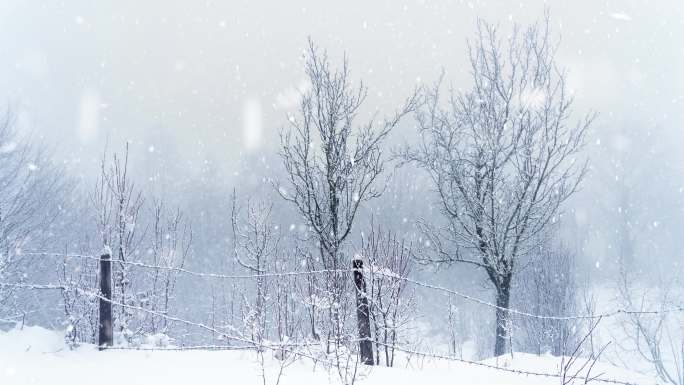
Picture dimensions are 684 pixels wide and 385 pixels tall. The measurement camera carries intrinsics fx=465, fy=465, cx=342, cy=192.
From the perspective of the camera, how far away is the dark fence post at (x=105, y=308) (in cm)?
616

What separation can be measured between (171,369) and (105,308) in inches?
65.7

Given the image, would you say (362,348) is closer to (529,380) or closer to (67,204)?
(529,380)

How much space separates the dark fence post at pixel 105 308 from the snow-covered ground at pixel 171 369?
0.18m

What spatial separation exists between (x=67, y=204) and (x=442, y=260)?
22.9m

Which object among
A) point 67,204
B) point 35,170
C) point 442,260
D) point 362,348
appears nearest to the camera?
point 362,348

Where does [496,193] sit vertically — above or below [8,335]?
above

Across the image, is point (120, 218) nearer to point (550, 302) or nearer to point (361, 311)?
point (361, 311)

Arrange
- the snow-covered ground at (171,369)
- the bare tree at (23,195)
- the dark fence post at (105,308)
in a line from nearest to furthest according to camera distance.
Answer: the snow-covered ground at (171,369) < the dark fence post at (105,308) < the bare tree at (23,195)

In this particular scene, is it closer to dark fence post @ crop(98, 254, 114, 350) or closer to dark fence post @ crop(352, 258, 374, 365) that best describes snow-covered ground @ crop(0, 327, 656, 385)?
dark fence post @ crop(98, 254, 114, 350)

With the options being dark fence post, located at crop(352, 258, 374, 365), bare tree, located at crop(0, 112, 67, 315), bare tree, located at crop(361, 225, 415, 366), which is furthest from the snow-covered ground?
bare tree, located at crop(0, 112, 67, 315)

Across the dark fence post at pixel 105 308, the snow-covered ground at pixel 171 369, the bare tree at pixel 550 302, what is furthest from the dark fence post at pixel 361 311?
the bare tree at pixel 550 302

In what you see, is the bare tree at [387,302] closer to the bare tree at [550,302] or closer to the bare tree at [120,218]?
the bare tree at [120,218]

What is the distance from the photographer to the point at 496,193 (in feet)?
40.6

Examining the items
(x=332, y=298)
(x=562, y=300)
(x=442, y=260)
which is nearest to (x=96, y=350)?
(x=332, y=298)
